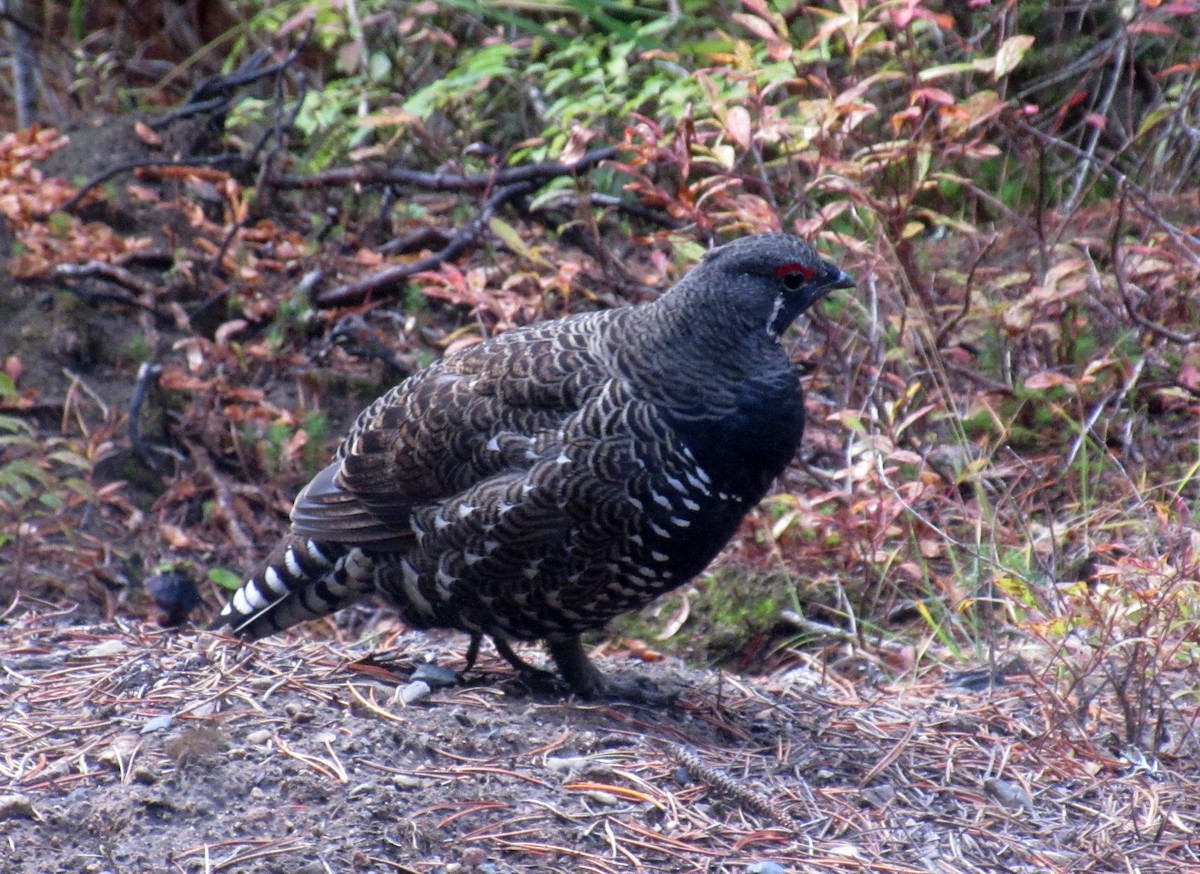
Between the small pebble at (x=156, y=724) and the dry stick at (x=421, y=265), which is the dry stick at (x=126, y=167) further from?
the small pebble at (x=156, y=724)

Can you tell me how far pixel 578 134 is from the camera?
4965 mm

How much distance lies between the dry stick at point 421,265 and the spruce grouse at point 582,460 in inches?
96.3

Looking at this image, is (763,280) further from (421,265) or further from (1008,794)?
(421,265)

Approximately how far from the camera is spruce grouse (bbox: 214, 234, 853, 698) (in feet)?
11.6

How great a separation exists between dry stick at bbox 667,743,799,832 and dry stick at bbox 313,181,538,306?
12.0ft

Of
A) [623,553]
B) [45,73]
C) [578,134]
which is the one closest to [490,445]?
[623,553]

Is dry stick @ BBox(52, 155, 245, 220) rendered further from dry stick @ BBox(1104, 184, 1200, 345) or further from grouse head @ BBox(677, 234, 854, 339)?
dry stick @ BBox(1104, 184, 1200, 345)

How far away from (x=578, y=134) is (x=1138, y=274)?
2264 mm

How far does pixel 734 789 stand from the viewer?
123 inches

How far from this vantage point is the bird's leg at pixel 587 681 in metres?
3.94

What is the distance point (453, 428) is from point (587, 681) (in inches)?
34.5

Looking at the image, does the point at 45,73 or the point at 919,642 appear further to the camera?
the point at 45,73

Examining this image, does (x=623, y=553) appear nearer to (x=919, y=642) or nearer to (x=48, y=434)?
(x=919, y=642)

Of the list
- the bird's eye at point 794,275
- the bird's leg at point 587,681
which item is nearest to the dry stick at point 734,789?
the bird's leg at point 587,681
